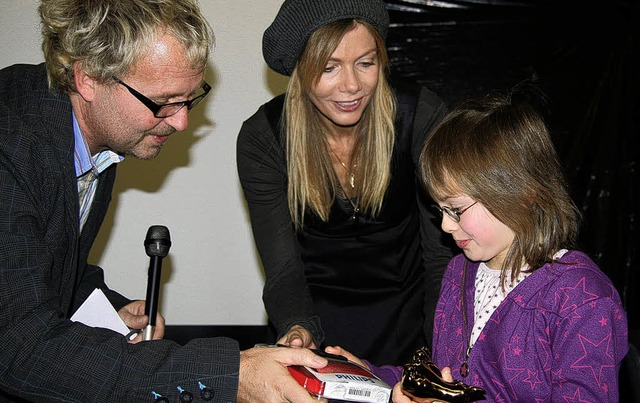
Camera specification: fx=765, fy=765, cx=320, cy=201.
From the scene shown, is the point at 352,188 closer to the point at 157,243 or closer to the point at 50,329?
the point at 157,243

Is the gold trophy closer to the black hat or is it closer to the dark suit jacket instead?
the dark suit jacket

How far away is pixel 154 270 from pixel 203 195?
224 centimetres

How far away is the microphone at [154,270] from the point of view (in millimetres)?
1897

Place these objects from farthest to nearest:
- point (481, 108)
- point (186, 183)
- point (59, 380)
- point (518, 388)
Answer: point (186, 183), point (481, 108), point (518, 388), point (59, 380)

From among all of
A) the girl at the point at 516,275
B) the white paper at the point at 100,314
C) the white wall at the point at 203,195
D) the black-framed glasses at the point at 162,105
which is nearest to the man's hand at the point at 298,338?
the girl at the point at 516,275

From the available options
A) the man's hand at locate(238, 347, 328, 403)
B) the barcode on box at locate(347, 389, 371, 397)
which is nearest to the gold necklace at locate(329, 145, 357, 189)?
the man's hand at locate(238, 347, 328, 403)

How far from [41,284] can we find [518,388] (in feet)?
3.79

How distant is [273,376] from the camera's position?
5.79 feet

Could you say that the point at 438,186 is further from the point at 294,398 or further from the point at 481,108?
the point at 294,398

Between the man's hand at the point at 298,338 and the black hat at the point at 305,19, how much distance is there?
2.73ft

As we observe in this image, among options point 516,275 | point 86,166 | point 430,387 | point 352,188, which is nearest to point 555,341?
point 516,275

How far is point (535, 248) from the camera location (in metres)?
1.97

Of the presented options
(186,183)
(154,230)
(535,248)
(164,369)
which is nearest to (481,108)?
(535,248)

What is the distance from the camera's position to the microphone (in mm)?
1897
